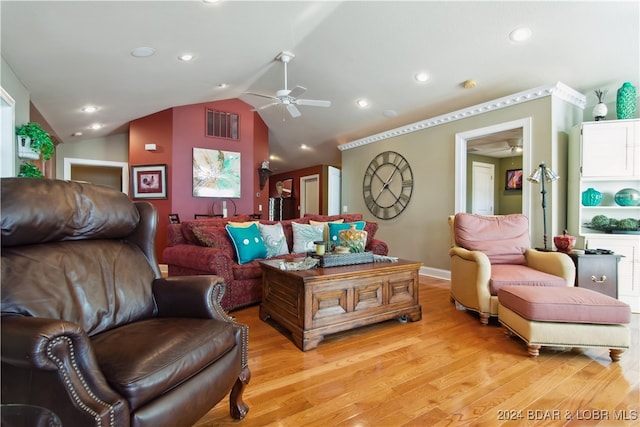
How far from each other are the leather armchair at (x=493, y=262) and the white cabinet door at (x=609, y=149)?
40.1 inches

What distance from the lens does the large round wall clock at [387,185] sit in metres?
5.30

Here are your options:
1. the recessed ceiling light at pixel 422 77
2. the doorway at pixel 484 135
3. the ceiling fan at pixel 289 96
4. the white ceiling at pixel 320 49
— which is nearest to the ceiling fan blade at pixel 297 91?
the ceiling fan at pixel 289 96

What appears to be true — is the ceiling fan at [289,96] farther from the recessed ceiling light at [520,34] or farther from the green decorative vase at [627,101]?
the green decorative vase at [627,101]

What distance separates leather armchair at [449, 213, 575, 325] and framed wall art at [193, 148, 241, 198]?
4134 millimetres

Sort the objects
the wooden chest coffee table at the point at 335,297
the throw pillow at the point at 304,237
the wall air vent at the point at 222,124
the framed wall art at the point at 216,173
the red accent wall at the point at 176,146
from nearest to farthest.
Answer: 1. the wooden chest coffee table at the point at 335,297
2. the throw pillow at the point at 304,237
3. the red accent wall at the point at 176,146
4. the framed wall art at the point at 216,173
5. the wall air vent at the point at 222,124

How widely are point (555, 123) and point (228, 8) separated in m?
3.76

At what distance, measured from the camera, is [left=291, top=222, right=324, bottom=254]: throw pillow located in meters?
3.93

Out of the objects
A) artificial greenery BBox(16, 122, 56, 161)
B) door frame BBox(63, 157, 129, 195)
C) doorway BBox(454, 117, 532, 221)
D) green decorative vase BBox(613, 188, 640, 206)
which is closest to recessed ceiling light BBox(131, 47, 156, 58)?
artificial greenery BBox(16, 122, 56, 161)

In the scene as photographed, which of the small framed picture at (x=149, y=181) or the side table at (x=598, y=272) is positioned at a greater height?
the small framed picture at (x=149, y=181)

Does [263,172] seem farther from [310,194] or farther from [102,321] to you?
[102,321]

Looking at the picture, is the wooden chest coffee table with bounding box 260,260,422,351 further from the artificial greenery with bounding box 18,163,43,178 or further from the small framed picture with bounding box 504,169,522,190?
the small framed picture with bounding box 504,169,522,190

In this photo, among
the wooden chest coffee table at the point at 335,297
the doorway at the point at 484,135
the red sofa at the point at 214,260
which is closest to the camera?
the wooden chest coffee table at the point at 335,297

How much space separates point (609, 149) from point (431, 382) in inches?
134

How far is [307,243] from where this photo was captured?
155 inches
